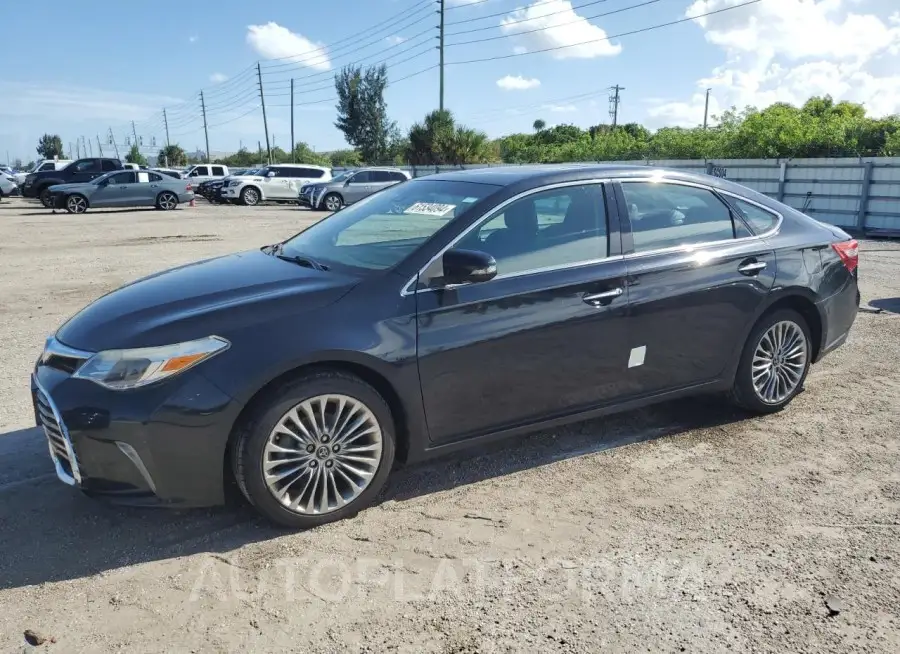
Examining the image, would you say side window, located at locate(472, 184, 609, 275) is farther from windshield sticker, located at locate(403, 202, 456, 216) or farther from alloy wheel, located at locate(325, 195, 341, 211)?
alloy wheel, located at locate(325, 195, 341, 211)

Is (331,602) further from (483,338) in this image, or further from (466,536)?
(483,338)

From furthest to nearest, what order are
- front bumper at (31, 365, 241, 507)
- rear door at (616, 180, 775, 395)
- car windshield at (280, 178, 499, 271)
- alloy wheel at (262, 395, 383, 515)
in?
1. rear door at (616, 180, 775, 395)
2. car windshield at (280, 178, 499, 271)
3. alloy wheel at (262, 395, 383, 515)
4. front bumper at (31, 365, 241, 507)

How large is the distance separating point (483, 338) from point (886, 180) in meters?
17.1

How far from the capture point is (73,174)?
29719 mm

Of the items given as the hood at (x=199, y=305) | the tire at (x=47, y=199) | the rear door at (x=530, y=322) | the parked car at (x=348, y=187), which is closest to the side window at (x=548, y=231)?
the rear door at (x=530, y=322)

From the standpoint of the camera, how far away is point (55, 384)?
10.4ft

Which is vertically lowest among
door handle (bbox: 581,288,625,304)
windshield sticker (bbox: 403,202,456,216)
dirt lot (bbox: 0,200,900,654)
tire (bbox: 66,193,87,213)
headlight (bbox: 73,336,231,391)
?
dirt lot (bbox: 0,200,900,654)

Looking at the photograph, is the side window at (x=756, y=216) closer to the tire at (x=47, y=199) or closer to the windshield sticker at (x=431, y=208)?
the windshield sticker at (x=431, y=208)

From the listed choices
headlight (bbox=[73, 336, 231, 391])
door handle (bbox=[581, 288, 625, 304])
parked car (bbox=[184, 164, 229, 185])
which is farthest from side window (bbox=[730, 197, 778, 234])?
parked car (bbox=[184, 164, 229, 185])

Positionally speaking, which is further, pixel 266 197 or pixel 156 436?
pixel 266 197

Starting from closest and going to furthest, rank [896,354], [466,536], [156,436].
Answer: [156,436]
[466,536]
[896,354]

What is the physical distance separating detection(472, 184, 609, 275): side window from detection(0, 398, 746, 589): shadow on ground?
1.15 metres

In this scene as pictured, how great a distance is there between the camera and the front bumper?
3.00 m

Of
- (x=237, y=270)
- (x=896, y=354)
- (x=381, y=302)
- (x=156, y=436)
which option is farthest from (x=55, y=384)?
(x=896, y=354)
